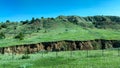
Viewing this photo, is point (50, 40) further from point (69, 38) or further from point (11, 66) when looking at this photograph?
point (11, 66)

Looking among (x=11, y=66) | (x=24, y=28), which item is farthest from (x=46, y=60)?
(x=24, y=28)

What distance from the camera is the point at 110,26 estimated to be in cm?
15650

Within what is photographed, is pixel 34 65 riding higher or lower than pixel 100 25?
lower

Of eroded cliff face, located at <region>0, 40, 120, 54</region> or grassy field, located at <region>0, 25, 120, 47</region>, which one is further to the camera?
grassy field, located at <region>0, 25, 120, 47</region>

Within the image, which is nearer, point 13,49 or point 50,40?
point 13,49

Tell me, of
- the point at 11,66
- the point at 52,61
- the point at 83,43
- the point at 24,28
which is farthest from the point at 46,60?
the point at 24,28

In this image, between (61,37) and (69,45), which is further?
(61,37)

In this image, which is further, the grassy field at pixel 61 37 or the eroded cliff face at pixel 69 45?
the grassy field at pixel 61 37

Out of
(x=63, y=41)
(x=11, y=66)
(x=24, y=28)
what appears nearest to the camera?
(x=11, y=66)

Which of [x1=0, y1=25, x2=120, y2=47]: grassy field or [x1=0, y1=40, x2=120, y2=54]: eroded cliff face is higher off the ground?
[x1=0, y1=25, x2=120, y2=47]: grassy field

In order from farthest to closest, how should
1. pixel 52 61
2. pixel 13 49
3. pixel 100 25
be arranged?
pixel 100 25, pixel 13 49, pixel 52 61

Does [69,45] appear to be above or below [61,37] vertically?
below

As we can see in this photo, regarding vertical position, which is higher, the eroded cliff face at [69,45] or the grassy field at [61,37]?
the grassy field at [61,37]

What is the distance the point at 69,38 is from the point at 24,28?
57.7 m
